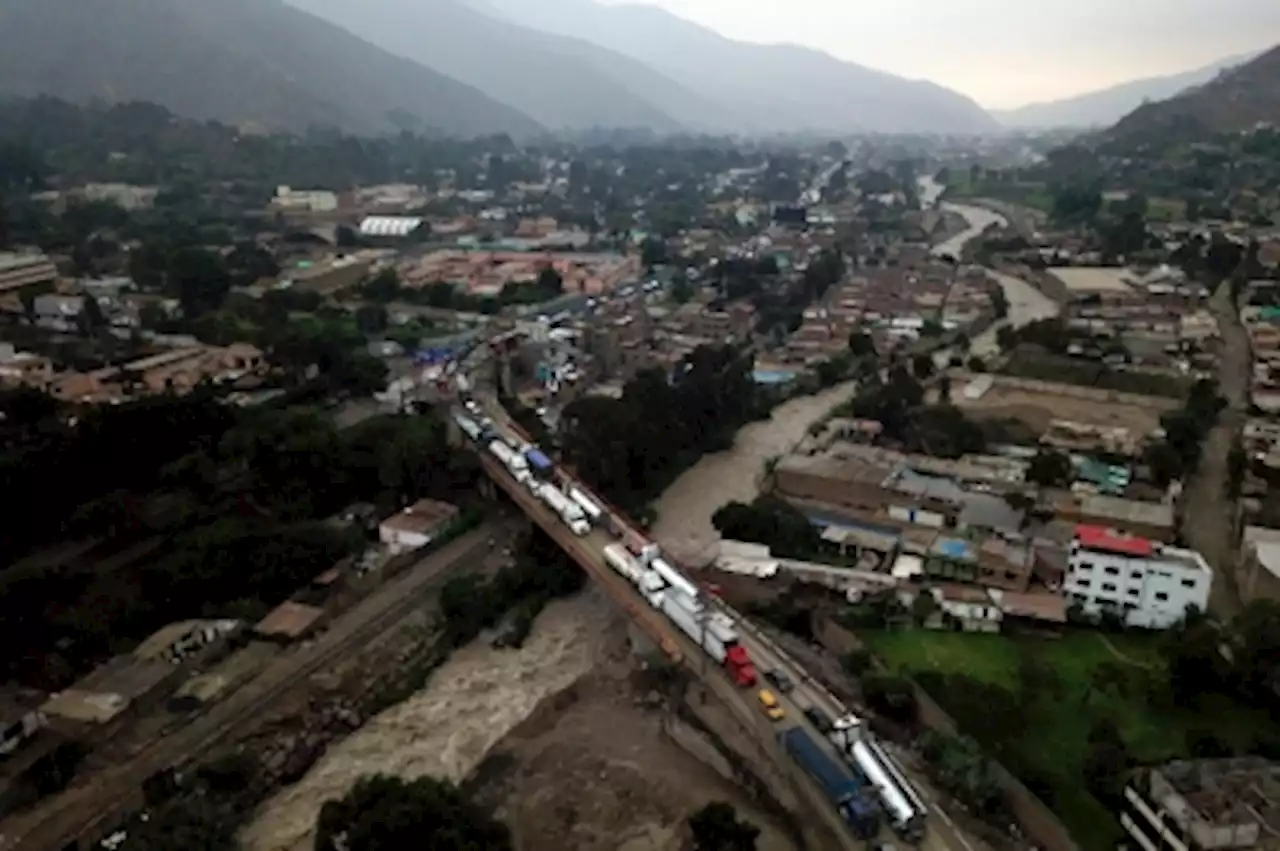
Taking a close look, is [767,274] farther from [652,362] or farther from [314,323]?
[314,323]

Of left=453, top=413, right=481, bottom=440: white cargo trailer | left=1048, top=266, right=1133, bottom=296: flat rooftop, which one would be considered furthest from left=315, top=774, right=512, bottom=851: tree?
left=1048, top=266, right=1133, bottom=296: flat rooftop

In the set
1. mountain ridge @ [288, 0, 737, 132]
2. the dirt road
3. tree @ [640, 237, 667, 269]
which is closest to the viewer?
the dirt road

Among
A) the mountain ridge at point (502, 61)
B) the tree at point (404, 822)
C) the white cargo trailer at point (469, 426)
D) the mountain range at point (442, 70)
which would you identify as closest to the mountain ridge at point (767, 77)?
the mountain range at point (442, 70)

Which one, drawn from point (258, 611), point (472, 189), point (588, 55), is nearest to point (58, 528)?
point (258, 611)

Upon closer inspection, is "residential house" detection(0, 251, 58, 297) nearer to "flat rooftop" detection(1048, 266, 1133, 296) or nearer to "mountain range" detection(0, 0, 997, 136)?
"flat rooftop" detection(1048, 266, 1133, 296)

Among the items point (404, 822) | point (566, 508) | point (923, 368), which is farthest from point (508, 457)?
point (923, 368)

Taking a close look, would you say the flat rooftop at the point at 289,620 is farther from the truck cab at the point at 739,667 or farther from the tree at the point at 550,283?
the tree at the point at 550,283

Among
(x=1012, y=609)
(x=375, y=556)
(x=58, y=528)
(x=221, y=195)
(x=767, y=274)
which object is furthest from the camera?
(x=221, y=195)
